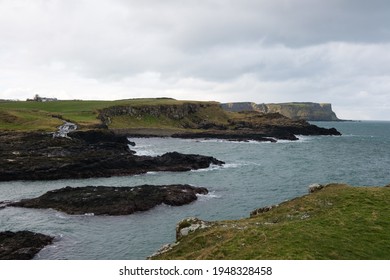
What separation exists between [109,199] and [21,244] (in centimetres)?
1472

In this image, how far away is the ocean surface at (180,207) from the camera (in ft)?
106

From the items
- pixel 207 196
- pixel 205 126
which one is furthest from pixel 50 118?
pixel 207 196

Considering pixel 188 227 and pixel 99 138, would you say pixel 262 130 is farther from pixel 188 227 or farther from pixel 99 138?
pixel 188 227

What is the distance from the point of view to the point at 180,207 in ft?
147

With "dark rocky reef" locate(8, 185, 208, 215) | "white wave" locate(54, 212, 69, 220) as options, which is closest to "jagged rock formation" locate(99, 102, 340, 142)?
"dark rocky reef" locate(8, 185, 208, 215)

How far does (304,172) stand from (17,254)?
190 feet

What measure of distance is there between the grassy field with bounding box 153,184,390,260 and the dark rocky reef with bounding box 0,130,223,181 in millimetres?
47004

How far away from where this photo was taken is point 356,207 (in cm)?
2372

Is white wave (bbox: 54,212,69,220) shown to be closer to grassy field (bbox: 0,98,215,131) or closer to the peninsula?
the peninsula

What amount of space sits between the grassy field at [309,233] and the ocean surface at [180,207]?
1085 cm

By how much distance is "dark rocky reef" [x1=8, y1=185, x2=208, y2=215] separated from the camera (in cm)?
4282

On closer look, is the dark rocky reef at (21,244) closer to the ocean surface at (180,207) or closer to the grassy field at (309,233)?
the ocean surface at (180,207)

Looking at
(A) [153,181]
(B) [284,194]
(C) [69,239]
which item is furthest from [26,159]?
(B) [284,194]

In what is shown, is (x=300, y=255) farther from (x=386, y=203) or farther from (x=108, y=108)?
(x=108, y=108)
